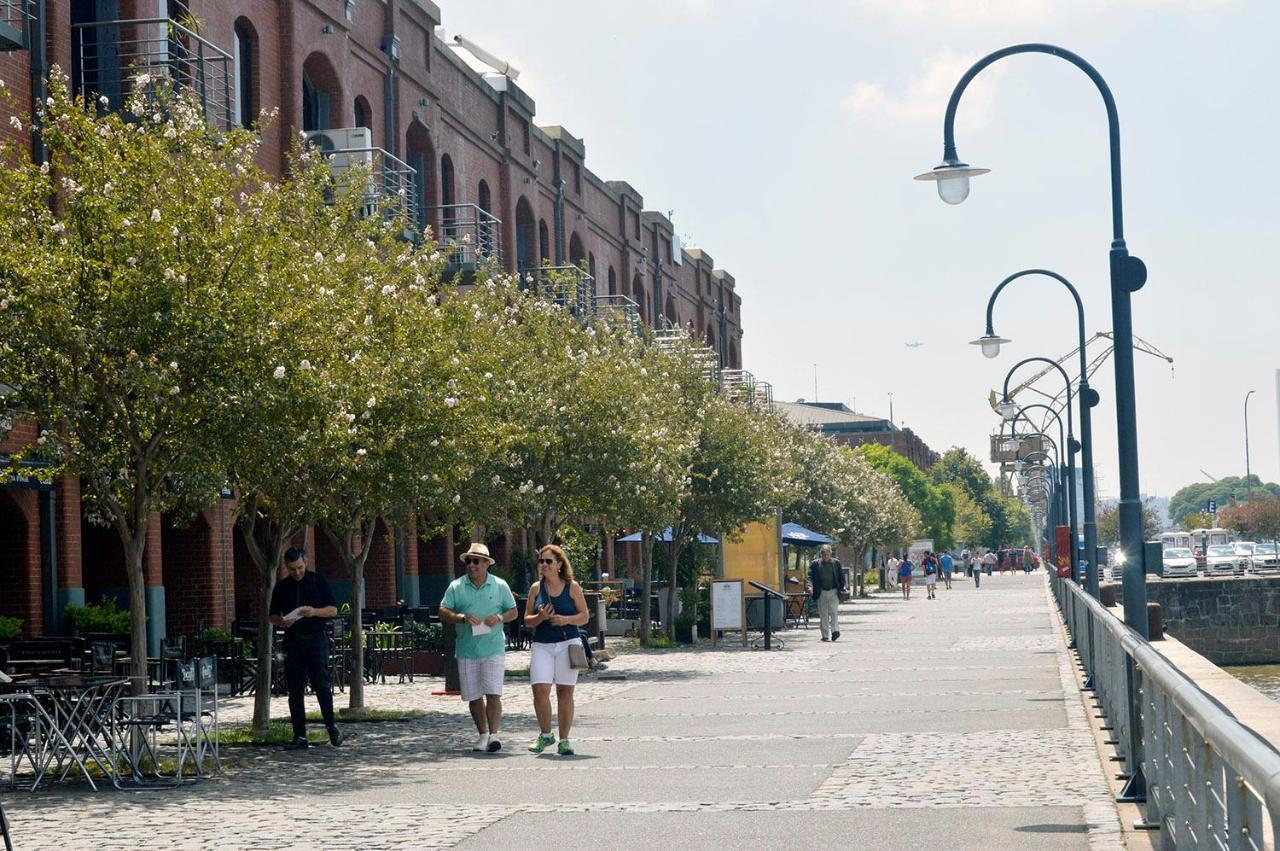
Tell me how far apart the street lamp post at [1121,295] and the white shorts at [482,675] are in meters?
5.07

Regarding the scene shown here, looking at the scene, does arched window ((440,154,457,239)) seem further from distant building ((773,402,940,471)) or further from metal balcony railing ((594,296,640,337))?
distant building ((773,402,940,471))

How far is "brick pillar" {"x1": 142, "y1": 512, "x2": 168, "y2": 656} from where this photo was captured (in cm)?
2300

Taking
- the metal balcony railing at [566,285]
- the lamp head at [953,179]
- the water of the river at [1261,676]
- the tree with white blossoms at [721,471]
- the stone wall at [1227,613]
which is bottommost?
the water of the river at [1261,676]

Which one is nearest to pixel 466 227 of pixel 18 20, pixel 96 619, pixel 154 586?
pixel 154 586

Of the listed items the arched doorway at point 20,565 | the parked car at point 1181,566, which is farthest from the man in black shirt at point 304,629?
the parked car at point 1181,566

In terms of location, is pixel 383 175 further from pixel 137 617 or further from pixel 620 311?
pixel 137 617

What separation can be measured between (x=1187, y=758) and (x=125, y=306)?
8.93m

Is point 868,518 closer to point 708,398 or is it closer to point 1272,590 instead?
point 1272,590

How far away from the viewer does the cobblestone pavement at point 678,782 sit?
10336 mm

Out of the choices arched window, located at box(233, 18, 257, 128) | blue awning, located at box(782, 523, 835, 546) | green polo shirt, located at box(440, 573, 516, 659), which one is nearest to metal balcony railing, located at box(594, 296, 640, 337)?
blue awning, located at box(782, 523, 835, 546)

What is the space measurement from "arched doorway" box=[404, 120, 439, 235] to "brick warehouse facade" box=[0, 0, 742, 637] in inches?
1.5

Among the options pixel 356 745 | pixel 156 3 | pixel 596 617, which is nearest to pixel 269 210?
pixel 356 745

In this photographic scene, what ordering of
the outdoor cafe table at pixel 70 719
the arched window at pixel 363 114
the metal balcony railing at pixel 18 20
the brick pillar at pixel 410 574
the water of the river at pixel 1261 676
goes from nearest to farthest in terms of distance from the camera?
the outdoor cafe table at pixel 70 719
the metal balcony railing at pixel 18 20
the arched window at pixel 363 114
the brick pillar at pixel 410 574
the water of the river at pixel 1261 676

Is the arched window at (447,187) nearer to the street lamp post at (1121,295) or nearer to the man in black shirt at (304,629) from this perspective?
the man in black shirt at (304,629)
